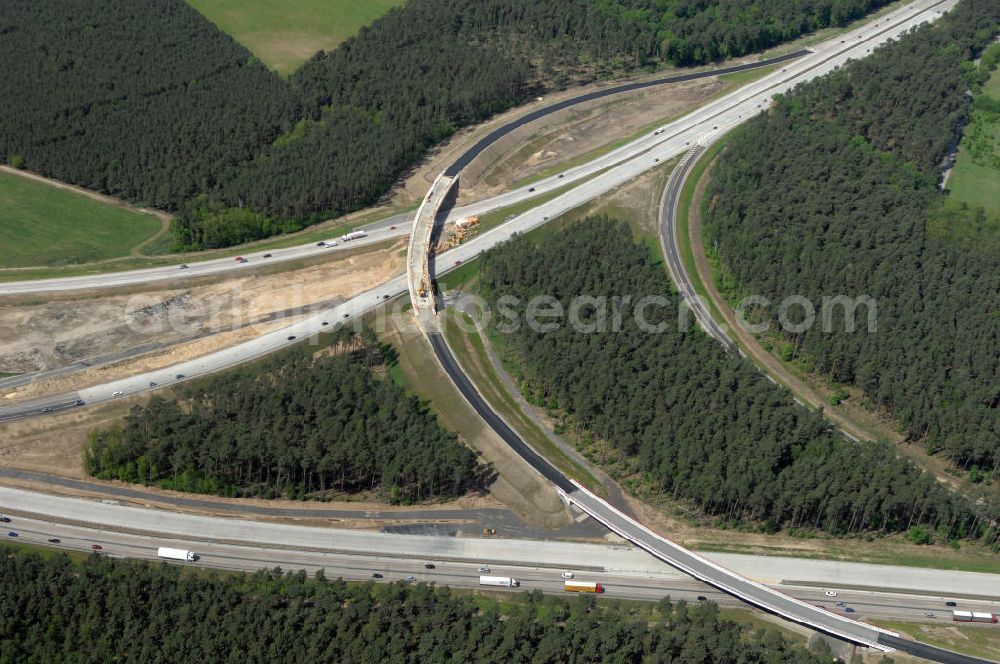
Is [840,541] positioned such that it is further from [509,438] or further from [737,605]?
[509,438]

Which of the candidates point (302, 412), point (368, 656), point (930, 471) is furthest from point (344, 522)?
point (930, 471)

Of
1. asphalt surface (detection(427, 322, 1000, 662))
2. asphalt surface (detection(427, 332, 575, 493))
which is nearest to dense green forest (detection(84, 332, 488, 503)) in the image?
asphalt surface (detection(427, 332, 575, 493))

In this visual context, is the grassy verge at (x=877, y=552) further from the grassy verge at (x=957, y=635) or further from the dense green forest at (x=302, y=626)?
the dense green forest at (x=302, y=626)

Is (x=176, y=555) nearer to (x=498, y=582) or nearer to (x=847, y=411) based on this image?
(x=498, y=582)

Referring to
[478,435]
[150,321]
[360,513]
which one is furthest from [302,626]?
[150,321]

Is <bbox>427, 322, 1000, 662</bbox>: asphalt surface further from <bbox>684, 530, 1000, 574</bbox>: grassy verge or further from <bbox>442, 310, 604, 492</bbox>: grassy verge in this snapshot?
<bbox>684, 530, 1000, 574</bbox>: grassy verge

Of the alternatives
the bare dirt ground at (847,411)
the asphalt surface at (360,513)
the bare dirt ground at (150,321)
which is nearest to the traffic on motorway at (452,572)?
the asphalt surface at (360,513)
